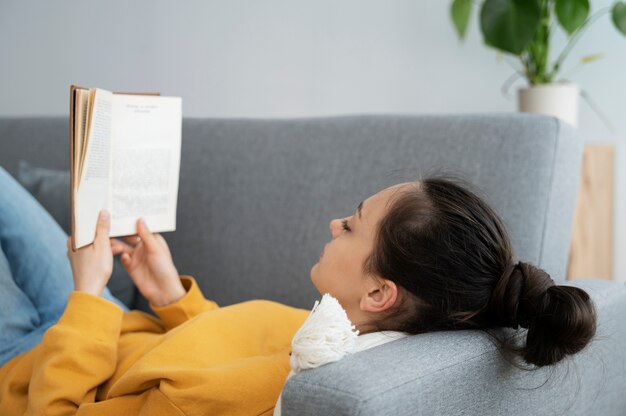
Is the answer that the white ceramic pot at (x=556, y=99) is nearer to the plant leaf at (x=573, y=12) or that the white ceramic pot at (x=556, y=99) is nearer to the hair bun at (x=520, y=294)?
the plant leaf at (x=573, y=12)

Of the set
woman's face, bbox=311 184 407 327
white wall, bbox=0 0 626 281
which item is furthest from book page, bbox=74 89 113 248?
white wall, bbox=0 0 626 281

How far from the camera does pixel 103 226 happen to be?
135 centimetres

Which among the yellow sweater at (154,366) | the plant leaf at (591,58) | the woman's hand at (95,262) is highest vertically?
the plant leaf at (591,58)

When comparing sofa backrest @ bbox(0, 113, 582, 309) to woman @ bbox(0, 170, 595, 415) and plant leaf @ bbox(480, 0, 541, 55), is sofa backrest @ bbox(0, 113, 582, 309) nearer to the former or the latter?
woman @ bbox(0, 170, 595, 415)

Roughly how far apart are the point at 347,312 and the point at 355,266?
62 millimetres

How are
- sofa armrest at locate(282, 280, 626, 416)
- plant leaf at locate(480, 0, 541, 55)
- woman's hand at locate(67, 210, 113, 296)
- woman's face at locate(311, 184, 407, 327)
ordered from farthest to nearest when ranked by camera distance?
plant leaf at locate(480, 0, 541, 55), woman's hand at locate(67, 210, 113, 296), woman's face at locate(311, 184, 407, 327), sofa armrest at locate(282, 280, 626, 416)

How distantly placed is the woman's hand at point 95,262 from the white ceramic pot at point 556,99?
1.34 m

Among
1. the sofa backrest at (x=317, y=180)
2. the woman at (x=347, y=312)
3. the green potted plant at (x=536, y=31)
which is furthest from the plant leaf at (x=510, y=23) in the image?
the woman at (x=347, y=312)

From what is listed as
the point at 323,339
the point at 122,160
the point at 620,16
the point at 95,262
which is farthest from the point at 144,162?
the point at 620,16

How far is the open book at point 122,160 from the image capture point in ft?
4.04

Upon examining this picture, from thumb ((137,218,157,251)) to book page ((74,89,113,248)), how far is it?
116mm

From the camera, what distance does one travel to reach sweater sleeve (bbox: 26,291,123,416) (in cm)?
114

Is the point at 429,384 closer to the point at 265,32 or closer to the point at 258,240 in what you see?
the point at 258,240

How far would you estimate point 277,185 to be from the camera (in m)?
1.73
